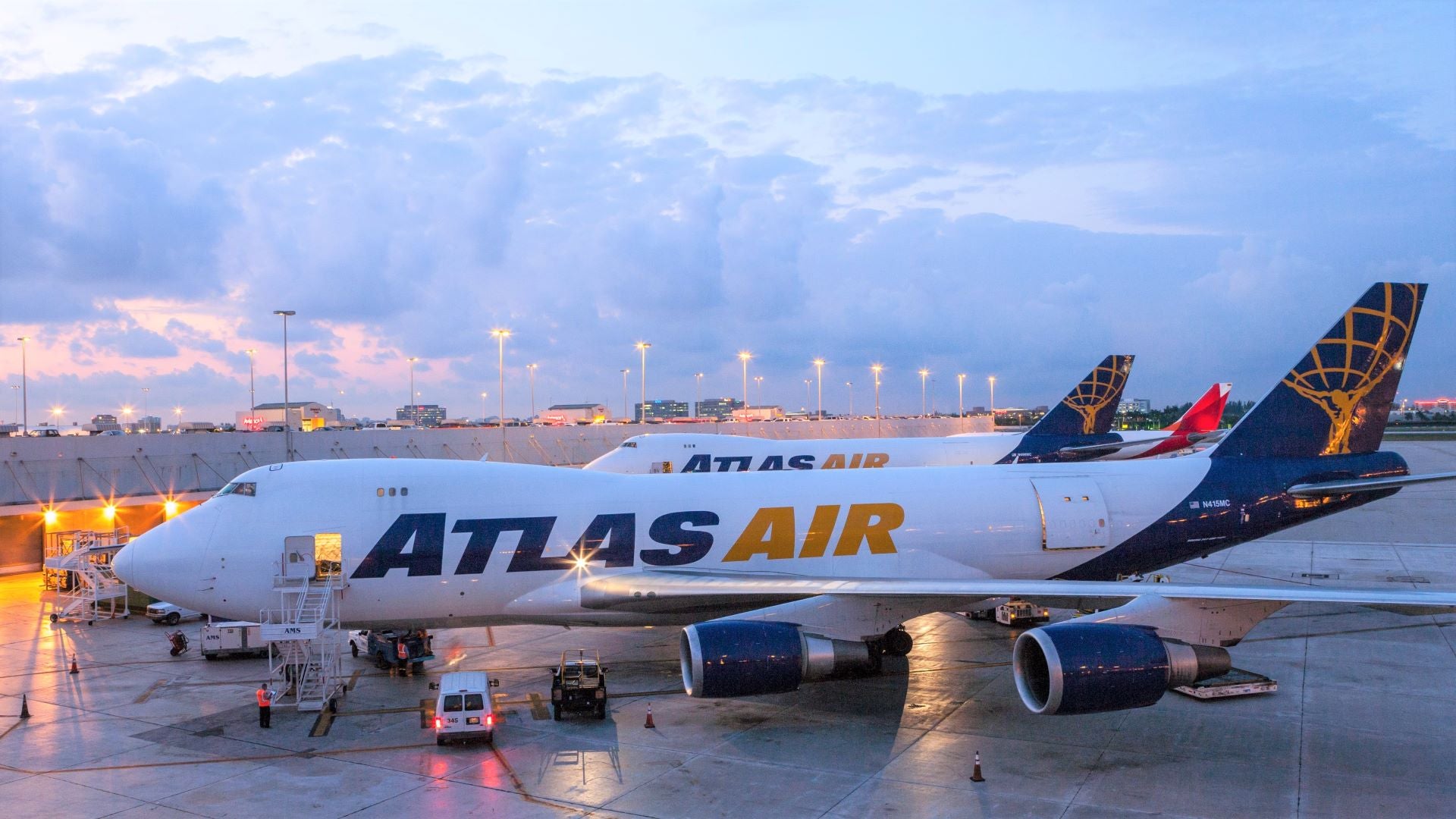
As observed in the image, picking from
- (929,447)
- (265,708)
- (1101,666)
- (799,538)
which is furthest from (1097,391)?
(265,708)

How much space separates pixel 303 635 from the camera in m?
18.0

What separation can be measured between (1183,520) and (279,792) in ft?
61.3

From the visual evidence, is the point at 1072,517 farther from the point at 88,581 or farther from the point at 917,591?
the point at 88,581

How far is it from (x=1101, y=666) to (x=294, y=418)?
9533 cm

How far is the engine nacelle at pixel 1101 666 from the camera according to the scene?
14.9 meters

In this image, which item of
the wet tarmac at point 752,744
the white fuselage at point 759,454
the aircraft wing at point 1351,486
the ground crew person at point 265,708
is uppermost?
the white fuselage at point 759,454

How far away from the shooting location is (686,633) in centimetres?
1647

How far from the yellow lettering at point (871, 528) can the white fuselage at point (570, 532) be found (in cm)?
4

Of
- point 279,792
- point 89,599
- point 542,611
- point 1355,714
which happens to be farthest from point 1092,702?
point 89,599

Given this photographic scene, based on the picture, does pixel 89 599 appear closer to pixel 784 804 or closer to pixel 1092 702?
pixel 784 804

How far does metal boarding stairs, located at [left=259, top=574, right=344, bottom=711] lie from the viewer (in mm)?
18109

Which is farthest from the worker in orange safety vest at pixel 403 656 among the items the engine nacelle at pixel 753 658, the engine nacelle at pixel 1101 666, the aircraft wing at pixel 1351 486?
the aircraft wing at pixel 1351 486

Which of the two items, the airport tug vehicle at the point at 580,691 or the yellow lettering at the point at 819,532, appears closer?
the airport tug vehicle at the point at 580,691

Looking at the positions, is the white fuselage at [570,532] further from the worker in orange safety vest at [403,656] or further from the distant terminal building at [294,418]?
the distant terminal building at [294,418]
